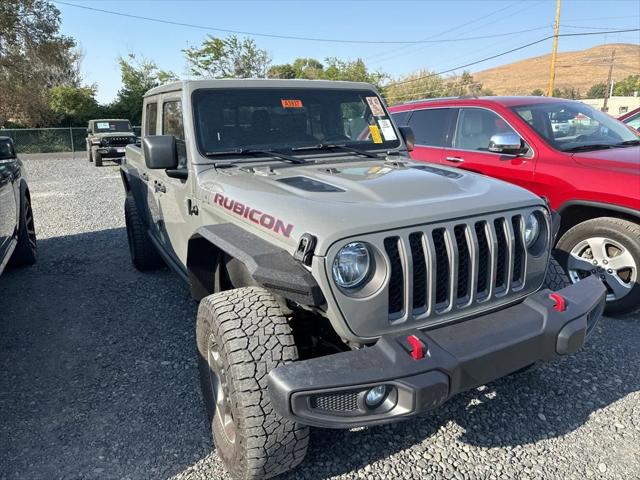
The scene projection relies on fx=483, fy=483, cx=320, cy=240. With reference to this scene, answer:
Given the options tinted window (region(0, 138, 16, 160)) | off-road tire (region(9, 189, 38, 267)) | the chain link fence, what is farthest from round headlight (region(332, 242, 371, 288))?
the chain link fence

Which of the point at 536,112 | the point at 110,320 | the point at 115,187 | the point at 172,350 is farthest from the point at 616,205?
the point at 115,187

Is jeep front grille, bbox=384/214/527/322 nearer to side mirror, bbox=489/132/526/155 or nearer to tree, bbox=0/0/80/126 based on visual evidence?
side mirror, bbox=489/132/526/155

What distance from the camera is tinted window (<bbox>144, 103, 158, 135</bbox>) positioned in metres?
4.19

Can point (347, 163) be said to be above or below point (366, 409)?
above

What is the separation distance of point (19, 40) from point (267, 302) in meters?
29.5

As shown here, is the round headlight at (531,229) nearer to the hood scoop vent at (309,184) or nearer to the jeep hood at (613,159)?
the hood scoop vent at (309,184)

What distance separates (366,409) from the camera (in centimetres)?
192

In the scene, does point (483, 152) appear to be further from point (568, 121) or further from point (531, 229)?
point (531, 229)

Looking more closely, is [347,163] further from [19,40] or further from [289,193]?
[19,40]

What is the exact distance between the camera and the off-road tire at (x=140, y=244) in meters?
5.07

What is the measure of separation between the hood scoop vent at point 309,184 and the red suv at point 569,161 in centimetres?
248

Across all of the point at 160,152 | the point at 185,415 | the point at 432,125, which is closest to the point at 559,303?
the point at 185,415

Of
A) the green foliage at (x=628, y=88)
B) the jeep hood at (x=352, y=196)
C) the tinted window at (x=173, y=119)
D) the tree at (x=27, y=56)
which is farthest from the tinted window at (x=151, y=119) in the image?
the green foliage at (x=628, y=88)

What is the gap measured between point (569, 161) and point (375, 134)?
1831 millimetres
